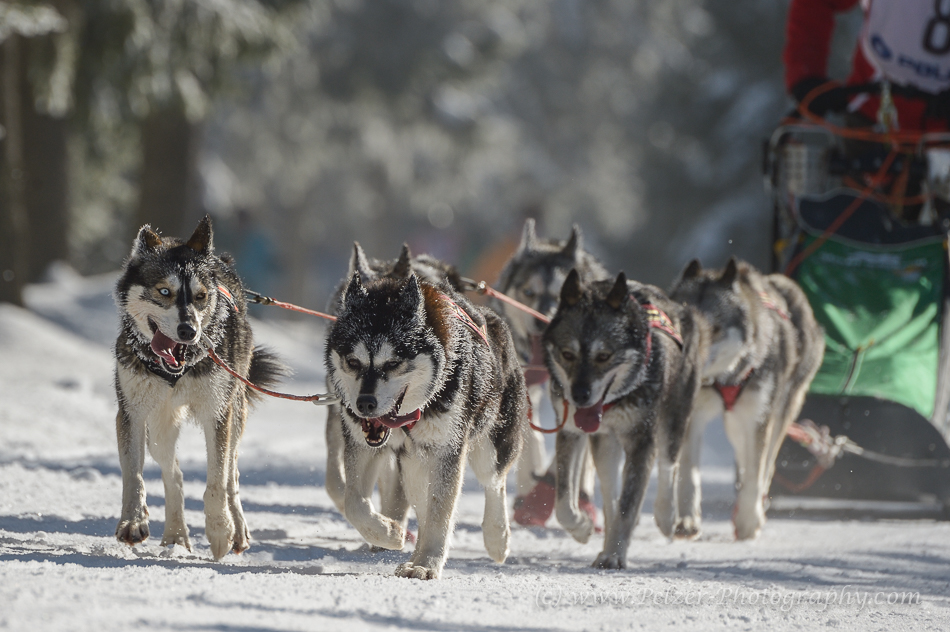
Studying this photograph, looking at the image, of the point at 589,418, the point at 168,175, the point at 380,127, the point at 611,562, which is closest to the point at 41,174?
the point at 168,175

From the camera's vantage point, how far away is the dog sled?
6.48 m

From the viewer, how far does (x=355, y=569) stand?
4.27 metres

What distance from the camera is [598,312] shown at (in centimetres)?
494

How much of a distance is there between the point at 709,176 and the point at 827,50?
15123 millimetres

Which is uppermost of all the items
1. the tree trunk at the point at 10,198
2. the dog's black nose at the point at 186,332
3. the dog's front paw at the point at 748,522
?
the tree trunk at the point at 10,198

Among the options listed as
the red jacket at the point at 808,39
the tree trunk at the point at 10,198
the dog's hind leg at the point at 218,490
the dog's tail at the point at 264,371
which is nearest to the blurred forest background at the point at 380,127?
the tree trunk at the point at 10,198

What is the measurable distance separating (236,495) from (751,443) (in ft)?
9.51

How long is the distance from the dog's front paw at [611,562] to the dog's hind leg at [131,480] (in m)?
1.84

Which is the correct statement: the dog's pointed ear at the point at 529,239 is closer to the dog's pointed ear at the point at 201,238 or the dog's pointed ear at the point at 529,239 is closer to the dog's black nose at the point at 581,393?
the dog's black nose at the point at 581,393

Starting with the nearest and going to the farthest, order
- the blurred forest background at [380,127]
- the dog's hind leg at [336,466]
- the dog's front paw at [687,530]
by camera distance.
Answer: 1. the dog's hind leg at [336,466]
2. the dog's front paw at [687,530]
3. the blurred forest background at [380,127]

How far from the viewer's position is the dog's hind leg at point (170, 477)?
438cm

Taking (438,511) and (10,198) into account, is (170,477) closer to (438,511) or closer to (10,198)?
(438,511)

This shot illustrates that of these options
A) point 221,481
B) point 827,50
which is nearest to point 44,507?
point 221,481

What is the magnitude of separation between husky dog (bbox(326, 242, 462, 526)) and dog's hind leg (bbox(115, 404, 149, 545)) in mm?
809
